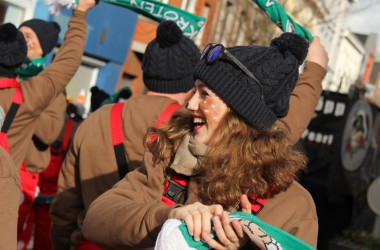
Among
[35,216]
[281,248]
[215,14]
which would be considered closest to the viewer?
[281,248]

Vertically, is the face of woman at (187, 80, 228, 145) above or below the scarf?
above

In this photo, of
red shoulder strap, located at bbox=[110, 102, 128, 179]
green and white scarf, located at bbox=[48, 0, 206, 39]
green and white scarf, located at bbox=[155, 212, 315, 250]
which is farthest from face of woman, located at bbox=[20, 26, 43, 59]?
green and white scarf, located at bbox=[155, 212, 315, 250]

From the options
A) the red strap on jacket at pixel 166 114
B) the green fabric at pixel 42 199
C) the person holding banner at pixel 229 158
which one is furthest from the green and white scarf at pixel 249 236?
the green fabric at pixel 42 199

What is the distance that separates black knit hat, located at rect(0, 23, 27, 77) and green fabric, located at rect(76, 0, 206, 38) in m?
0.58

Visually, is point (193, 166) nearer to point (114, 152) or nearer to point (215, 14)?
point (114, 152)

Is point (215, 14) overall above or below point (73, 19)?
above

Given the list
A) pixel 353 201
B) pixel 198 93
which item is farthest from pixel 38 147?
pixel 353 201

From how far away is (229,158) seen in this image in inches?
89.7

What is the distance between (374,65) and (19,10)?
46.5 m

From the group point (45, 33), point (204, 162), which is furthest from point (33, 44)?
point (204, 162)

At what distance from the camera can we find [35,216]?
19.2ft

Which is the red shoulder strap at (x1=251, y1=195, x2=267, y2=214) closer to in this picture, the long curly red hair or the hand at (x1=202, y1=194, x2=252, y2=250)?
the long curly red hair

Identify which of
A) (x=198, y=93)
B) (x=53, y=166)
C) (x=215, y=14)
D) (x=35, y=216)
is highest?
(x=215, y=14)

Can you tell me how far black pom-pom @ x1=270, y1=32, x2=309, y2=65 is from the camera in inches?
93.2
